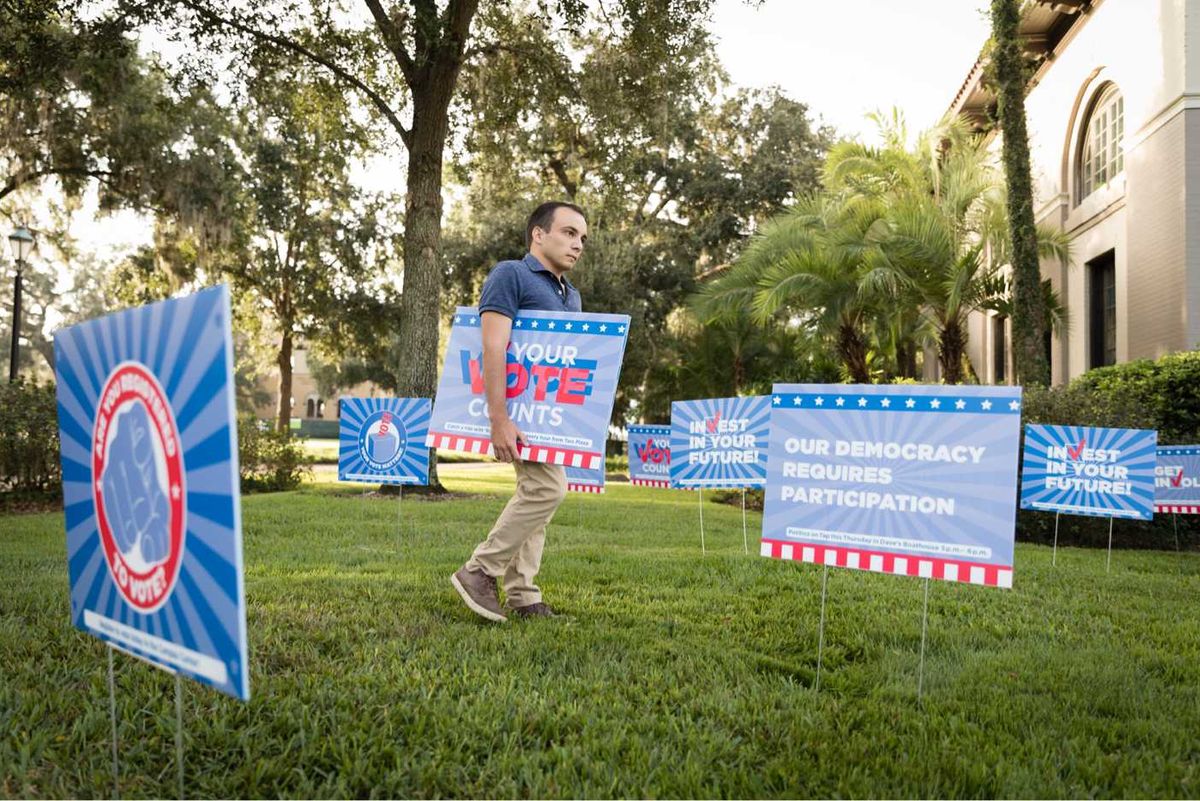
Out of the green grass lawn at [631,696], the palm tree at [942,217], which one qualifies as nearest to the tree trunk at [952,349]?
the palm tree at [942,217]

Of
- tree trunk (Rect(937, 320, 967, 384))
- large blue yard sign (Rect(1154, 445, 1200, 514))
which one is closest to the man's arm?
large blue yard sign (Rect(1154, 445, 1200, 514))

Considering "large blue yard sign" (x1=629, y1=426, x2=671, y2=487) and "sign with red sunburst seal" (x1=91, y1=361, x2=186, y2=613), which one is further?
"large blue yard sign" (x1=629, y1=426, x2=671, y2=487)

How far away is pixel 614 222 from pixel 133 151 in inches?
526

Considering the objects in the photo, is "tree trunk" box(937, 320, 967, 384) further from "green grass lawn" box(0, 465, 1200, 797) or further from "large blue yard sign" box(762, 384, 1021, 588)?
"large blue yard sign" box(762, 384, 1021, 588)

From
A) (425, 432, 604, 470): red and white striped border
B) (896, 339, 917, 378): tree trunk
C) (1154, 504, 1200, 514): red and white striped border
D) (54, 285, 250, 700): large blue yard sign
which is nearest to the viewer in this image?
(54, 285, 250, 700): large blue yard sign

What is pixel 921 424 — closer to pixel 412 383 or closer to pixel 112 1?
pixel 412 383

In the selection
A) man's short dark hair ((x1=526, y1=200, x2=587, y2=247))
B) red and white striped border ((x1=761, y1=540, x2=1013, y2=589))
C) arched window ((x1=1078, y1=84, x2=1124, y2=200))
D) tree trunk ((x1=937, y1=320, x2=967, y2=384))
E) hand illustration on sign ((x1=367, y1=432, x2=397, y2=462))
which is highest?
arched window ((x1=1078, y1=84, x2=1124, y2=200))

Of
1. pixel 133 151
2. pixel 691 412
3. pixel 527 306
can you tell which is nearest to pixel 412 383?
pixel 691 412

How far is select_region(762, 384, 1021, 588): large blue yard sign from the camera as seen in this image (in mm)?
3172

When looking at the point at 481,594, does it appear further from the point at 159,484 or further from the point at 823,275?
the point at 823,275

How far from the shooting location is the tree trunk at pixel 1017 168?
1391cm

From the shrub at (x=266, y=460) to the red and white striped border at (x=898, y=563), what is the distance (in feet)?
43.7

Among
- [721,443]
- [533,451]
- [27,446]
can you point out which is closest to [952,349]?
[721,443]

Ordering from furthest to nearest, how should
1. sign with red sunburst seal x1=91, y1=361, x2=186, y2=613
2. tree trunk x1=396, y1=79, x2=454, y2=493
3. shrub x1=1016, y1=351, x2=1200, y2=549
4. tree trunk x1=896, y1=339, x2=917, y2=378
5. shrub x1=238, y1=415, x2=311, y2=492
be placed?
tree trunk x1=896, y1=339, x2=917, y2=378 → shrub x1=238, y1=415, x2=311, y2=492 → tree trunk x1=396, y1=79, x2=454, y2=493 → shrub x1=1016, y1=351, x2=1200, y2=549 → sign with red sunburst seal x1=91, y1=361, x2=186, y2=613
